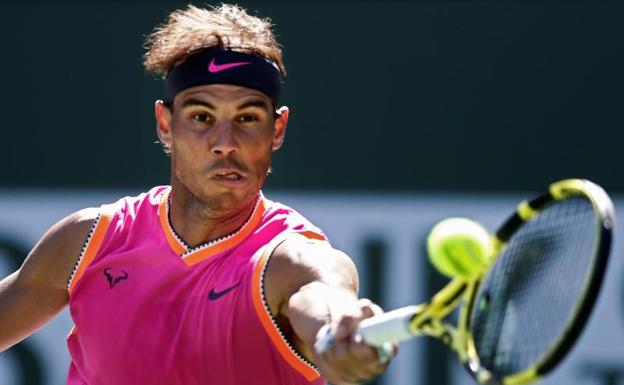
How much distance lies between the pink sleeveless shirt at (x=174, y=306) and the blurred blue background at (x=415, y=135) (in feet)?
6.88

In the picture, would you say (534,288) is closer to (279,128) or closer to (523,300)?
(523,300)

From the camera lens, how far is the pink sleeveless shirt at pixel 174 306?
3.30 meters

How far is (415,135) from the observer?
18.8ft

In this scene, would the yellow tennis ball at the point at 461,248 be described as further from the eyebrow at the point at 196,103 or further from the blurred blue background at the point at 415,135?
the blurred blue background at the point at 415,135

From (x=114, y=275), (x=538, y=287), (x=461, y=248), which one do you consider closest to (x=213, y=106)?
(x=114, y=275)

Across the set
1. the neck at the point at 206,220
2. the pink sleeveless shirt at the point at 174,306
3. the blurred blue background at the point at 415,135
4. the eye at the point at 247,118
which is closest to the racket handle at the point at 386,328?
the pink sleeveless shirt at the point at 174,306

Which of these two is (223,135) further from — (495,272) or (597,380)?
(597,380)

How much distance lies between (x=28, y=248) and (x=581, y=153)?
7.67 ft

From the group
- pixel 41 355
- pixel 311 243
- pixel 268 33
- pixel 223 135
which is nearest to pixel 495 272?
pixel 311 243

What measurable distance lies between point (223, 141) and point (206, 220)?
8.9 inches

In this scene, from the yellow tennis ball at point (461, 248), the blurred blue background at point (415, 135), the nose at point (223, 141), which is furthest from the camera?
the blurred blue background at point (415, 135)

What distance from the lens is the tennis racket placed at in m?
2.56

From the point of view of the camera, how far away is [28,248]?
18.9ft

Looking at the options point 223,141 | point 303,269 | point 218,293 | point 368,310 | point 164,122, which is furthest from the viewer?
point 164,122
